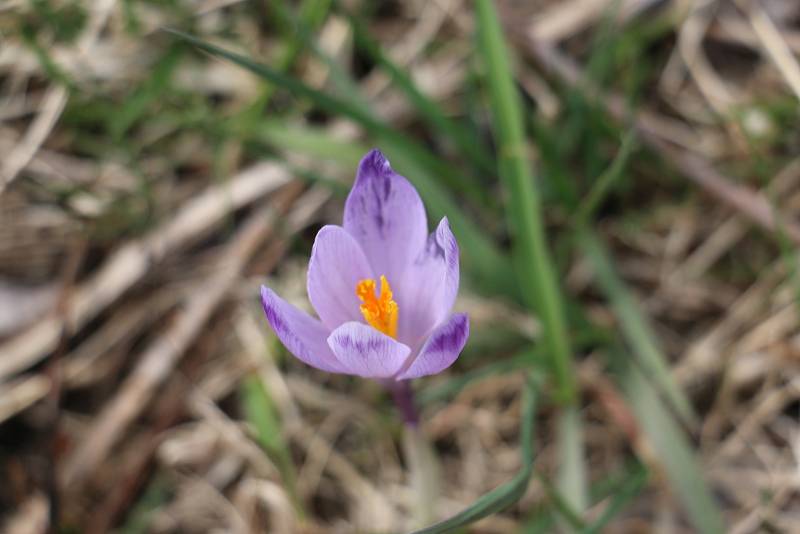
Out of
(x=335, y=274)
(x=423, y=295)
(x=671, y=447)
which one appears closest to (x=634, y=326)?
(x=671, y=447)

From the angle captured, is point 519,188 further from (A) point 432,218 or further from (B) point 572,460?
(B) point 572,460

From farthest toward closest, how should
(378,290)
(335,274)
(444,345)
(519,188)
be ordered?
(519,188)
(378,290)
(335,274)
(444,345)

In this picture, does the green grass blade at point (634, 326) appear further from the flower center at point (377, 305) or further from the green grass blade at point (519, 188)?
the flower center at point (377, 305)

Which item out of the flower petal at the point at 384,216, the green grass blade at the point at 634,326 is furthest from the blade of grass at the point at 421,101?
the flower petal at the point at 384,216

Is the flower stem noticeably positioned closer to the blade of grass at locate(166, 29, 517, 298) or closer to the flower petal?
the flower petal

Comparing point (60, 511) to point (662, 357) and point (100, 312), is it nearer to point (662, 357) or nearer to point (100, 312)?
point (100, 312)

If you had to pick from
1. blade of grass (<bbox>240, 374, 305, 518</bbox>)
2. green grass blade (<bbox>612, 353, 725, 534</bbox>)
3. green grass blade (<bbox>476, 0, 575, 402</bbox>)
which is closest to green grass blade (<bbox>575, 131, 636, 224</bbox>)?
green grass blade (<bbox>476, 0, 575, 402</bbox>)

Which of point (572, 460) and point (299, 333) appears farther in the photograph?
point (572, 460)
